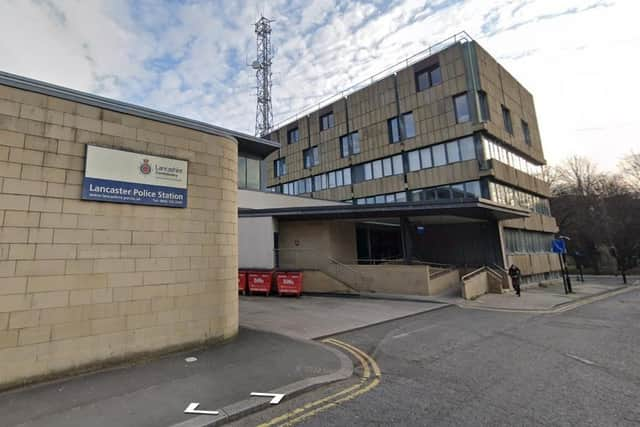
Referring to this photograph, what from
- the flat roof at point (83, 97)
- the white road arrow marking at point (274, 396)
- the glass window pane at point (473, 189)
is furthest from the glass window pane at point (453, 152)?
the white road arrow marking at point (274, 396)

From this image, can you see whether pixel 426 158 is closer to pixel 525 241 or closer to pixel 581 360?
pixel 525 241

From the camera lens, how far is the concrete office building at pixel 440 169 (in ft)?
67.2

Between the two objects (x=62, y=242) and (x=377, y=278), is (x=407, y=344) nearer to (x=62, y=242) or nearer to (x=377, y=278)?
(x=62, y=242)

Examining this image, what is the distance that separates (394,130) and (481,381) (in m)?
25.7

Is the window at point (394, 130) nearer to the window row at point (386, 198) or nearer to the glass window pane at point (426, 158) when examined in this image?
the glass window pane at point (426, 158)

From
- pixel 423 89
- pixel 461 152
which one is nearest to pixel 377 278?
pixel 461 152

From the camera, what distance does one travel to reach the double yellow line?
13.4 ft

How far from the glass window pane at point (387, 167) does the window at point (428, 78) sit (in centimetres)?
657

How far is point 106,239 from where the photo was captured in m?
6.22

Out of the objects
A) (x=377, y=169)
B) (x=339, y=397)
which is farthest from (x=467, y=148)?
(x=339, y=397)

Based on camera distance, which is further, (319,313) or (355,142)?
(355,142)

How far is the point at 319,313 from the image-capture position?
465 inches

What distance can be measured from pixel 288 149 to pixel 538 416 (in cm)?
3686

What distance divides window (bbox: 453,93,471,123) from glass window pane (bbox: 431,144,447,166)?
→ 96.3 inches
